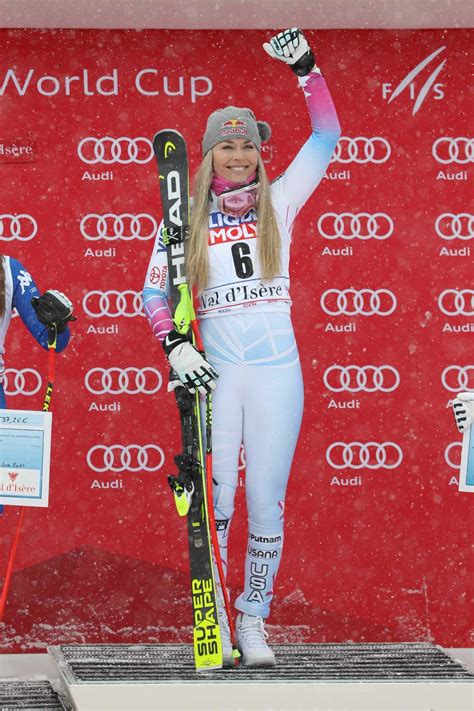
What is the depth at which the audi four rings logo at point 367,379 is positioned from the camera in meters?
5.18

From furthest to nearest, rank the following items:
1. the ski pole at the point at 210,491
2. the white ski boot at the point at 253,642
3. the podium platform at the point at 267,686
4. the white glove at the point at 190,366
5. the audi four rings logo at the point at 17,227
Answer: the audi four rings logo at the point at 17,227 < the white ski boot at the point at 253,642 < the ski pole at the point at 210,491 < the white glove at the point at 190,366 < the podium platform at the point at 267,686

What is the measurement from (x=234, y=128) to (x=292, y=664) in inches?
81.2

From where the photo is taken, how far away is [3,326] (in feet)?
14.1

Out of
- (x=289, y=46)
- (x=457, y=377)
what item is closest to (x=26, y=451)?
(x=289, y=46)

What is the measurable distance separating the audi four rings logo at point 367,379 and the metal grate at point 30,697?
1.81 metres

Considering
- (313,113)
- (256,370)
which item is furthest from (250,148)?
(256,370)

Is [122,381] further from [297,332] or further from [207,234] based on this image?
[207,234]

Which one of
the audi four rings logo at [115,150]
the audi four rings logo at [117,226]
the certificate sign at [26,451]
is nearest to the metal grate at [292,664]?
the certificate sign at [26,451]

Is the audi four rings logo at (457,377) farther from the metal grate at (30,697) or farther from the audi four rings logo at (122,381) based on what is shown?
the metal grate at (30,697)

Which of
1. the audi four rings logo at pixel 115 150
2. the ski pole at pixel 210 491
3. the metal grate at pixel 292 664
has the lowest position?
the metal grate at pixel 292 664

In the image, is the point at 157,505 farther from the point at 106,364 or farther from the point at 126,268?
the point at 126,268

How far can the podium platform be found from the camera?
3904 mm

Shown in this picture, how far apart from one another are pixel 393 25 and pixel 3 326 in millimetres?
2256

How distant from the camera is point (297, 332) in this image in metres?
5.18
